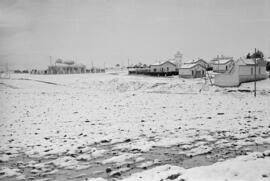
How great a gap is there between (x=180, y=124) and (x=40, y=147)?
7705 mm

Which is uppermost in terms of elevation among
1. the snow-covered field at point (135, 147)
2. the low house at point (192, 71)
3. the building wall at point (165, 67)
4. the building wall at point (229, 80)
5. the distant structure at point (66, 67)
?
the distant structure at point (66, 67)

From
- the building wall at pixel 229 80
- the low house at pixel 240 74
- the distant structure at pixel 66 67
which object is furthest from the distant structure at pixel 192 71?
the distant structure at pixel 66 67

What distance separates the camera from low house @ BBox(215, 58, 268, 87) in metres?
45.2

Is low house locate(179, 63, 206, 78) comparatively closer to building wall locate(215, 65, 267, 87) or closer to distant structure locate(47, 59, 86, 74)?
building wall locate(215, 65, 267, 87)

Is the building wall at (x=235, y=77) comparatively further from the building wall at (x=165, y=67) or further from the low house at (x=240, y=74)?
the building wall at (x=165, y=67)

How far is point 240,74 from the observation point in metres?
47.9

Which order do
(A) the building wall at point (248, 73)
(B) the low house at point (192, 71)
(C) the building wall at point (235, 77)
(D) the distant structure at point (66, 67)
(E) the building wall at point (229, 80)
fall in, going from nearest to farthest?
(E) the building wall at point (229, 80) → (C) the building wall at point (235, 77) → (A) the building wall at point (248, 73) → (B) the low house at point (192, 71) → (D) the distant structure at point (66, 67)

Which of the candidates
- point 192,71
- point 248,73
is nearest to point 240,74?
point 248,73

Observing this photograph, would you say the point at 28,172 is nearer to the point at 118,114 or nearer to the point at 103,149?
the point at 103,149

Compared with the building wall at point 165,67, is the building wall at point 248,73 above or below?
below

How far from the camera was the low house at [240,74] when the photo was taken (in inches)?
1781

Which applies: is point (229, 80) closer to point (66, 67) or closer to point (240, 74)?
point (240, 74)

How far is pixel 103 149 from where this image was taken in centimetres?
1047

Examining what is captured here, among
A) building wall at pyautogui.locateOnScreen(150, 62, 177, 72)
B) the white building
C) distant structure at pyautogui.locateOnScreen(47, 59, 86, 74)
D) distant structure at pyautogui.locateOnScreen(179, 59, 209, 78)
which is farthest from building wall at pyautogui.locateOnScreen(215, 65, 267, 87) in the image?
distant structure at pyautogui.locateOnScreen(47, 59, 86, 74)
